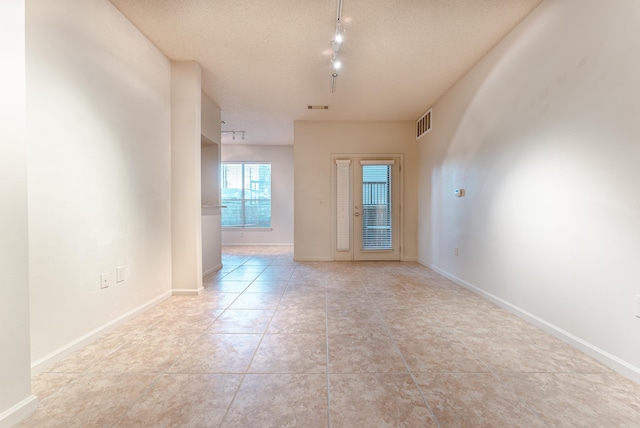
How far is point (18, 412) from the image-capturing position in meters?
1.27

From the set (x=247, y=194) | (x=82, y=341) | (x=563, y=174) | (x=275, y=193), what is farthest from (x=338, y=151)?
(x=82, y=341)

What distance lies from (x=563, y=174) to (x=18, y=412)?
→ 3.60 meters

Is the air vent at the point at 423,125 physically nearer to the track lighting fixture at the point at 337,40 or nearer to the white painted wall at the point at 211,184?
the track lighting fixture at the point at 337,40

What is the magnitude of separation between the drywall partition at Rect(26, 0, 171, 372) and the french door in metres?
3.32

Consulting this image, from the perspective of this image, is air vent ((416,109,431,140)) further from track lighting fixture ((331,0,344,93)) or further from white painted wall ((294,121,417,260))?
track lighting fixture ((331,0,344,93))

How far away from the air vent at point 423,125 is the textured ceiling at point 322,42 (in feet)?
1.29

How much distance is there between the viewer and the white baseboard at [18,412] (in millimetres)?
1209

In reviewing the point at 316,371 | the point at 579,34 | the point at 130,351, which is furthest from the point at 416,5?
the point at 130,351

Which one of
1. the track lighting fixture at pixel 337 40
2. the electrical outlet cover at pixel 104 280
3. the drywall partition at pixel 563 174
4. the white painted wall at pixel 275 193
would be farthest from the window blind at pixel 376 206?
the electrical outlet cover at pixel 104 280

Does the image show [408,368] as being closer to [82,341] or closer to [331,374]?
[331,374]

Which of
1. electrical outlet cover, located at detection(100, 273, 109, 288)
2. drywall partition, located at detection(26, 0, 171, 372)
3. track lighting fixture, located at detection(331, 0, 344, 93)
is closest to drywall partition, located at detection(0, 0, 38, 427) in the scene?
drywall partition, located at detection(26, 0, 171, 372)

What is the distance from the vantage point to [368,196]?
5465 millimetres

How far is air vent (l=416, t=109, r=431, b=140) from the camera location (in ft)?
15.6

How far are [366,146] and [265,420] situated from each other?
194 inches
